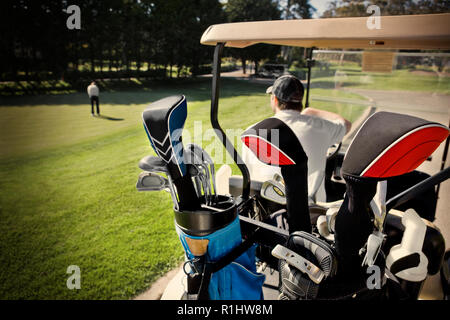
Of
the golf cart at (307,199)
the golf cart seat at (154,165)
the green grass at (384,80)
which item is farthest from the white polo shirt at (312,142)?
the green grass at (384,80)

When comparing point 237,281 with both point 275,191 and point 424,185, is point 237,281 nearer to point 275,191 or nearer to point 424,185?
point 275,191

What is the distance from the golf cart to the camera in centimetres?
92

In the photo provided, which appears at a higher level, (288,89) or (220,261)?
(288,89)

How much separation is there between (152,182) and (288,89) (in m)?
1.29

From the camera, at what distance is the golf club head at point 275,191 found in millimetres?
1462

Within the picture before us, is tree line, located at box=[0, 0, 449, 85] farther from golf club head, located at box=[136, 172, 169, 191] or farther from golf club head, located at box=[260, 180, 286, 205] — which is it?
golf club head, located at box=[136, 172, 169, 191]

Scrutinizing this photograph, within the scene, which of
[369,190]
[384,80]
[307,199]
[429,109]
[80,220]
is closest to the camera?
[369,190]

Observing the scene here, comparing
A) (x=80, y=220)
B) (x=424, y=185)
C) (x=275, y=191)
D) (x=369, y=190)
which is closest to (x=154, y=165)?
(x=275, y=191)

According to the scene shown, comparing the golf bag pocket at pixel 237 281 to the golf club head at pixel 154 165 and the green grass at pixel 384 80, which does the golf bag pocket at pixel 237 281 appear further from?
the green grass at pixel 384 80

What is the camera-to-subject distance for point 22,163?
21.2ft

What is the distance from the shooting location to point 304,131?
2.04 meters

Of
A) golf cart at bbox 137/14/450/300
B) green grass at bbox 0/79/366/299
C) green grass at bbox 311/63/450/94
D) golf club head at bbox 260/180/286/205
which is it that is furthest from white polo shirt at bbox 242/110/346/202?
green grass at bbox 311/63/450/94
